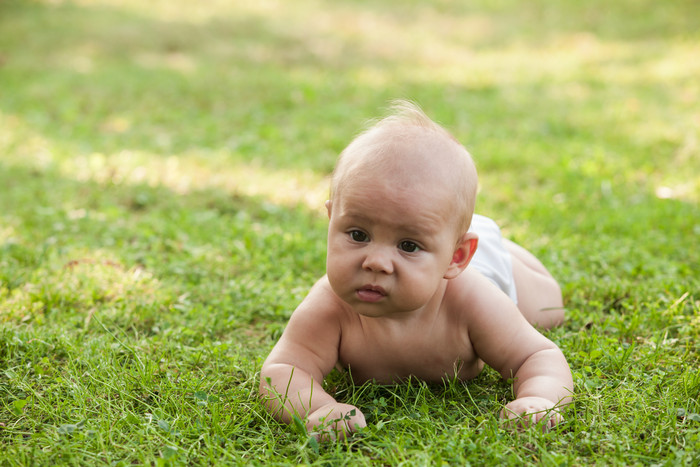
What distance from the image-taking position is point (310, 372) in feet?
8.56

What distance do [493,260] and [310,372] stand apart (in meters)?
1.09

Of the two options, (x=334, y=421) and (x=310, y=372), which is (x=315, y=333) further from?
(x=334, y=421)

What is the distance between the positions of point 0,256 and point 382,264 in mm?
2696

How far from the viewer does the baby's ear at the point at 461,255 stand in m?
2.50

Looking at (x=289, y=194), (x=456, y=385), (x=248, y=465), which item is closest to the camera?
(x=248, y=465)

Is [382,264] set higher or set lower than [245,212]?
higher

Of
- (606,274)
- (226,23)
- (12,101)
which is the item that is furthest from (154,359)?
(226,23)

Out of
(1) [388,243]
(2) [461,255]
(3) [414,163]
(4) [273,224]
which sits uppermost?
(3) [414,163]

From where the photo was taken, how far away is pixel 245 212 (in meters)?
4.98

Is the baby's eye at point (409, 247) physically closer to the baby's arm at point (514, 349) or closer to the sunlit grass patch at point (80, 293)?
the baby's arm at point (514, 349)

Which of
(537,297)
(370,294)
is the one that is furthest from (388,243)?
(537,297)

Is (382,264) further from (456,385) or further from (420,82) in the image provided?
(420,82)

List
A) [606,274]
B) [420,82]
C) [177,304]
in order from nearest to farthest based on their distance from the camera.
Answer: [177,304], [606,274], [420,82]

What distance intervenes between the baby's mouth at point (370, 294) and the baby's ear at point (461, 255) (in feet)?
1.01
